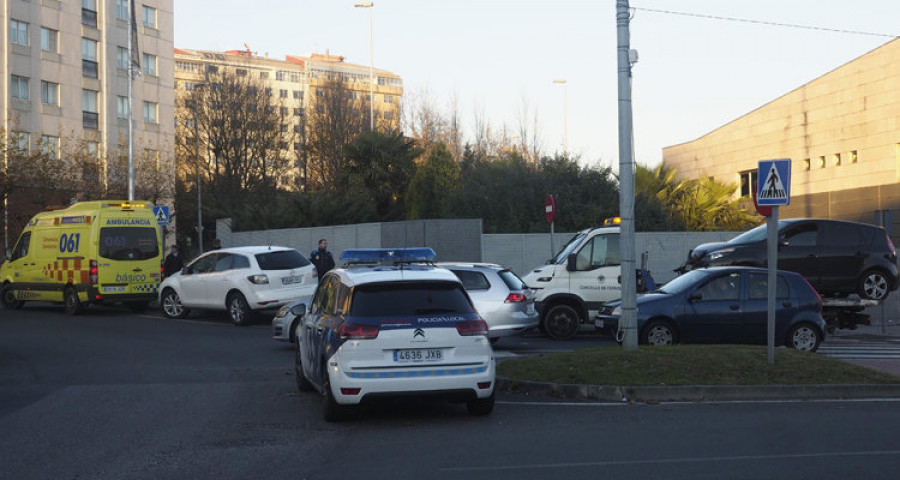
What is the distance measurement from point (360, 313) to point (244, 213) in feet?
104

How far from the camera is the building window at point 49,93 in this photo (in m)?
53.0

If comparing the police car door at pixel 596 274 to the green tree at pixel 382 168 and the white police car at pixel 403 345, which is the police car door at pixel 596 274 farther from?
the green tree at pixel 382 168

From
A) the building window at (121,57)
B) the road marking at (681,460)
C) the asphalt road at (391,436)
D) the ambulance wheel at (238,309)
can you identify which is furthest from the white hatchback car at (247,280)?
the building window at (121,57)

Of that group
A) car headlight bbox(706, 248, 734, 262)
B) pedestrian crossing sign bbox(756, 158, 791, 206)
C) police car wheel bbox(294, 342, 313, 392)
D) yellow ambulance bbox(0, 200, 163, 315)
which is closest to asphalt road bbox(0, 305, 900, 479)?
police car wheel bbox(294, 342, 313, 392)

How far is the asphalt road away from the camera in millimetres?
7973

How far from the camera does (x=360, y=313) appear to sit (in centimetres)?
1019

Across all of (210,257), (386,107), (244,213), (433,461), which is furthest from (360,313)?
(386,107)

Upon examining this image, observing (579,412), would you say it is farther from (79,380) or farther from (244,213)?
(244,213)

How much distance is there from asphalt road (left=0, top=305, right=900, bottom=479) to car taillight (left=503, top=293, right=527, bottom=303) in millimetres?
4300

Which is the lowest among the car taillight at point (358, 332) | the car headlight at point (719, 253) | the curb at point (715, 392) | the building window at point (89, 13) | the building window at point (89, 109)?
the curb at point (715, 392)

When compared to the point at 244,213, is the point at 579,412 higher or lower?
lower

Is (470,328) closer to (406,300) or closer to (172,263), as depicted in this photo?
(406,300)

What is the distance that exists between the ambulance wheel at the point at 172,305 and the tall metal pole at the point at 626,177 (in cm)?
1421

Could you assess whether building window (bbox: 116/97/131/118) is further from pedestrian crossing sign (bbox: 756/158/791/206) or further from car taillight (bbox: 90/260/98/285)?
pedestrian crossing sign (bbox: 756/158/791/206)
